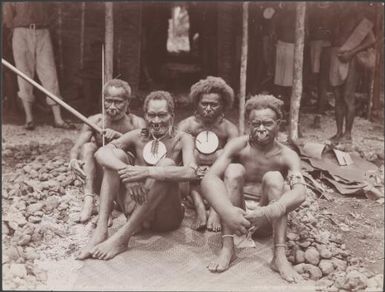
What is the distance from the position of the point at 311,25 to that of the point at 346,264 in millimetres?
5879

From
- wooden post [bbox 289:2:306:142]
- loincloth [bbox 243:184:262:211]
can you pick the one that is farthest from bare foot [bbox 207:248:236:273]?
wooden post [bbox 289:2:306:142]

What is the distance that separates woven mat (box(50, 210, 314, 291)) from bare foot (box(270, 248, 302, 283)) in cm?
4

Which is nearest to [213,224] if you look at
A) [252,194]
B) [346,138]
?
[252,194]

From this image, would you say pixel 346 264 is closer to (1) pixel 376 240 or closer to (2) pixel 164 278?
(1) pixel 376 240

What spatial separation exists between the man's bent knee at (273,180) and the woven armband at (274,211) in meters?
0.24

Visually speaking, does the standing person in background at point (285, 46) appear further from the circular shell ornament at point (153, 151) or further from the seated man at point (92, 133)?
the circular shell ornament at point (153, 151)

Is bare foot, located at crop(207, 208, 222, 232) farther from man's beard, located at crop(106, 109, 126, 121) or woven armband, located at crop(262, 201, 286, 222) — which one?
man's beard, located at crop(106, 109, 126, 121)

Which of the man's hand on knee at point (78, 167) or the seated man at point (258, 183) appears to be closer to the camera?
the seated man at point (258, 183)

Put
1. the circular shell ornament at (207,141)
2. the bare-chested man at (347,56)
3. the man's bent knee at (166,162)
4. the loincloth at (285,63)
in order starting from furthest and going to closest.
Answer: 1. the loincloth at (285,63)
2. the bare-chested man at (347,56)
3. the circular shell ornament at (207,141)
4. the man's bent knee at (166,162)

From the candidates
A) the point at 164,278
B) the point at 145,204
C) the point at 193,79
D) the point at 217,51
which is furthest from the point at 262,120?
the point at 193,79

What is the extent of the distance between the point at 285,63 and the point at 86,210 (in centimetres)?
477

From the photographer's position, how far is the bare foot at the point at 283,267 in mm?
3696

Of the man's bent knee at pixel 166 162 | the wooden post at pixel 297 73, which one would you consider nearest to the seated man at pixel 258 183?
the man's bent knee at pixel 166 162

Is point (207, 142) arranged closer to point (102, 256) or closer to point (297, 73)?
point (102, 256)
